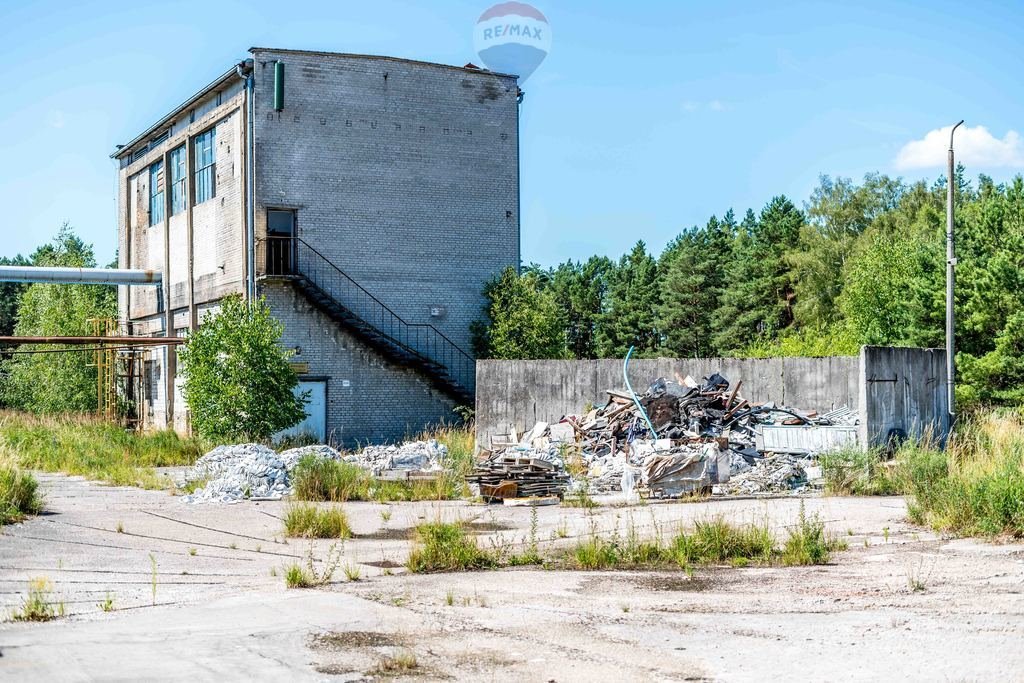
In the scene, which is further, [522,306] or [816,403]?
[522,306]

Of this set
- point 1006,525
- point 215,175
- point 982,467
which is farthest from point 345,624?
point 215,175

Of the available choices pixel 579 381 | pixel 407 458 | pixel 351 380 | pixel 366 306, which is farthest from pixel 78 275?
pixel 579 381

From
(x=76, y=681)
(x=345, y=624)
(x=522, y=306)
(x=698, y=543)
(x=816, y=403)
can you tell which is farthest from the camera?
(x=522, y=306)

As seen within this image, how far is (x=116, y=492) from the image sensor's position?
71.1 ft

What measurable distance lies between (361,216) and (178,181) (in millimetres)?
9114

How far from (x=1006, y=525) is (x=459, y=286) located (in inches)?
900

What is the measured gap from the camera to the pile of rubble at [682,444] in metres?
19.8

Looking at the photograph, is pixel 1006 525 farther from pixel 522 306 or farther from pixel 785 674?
pixel 522 306

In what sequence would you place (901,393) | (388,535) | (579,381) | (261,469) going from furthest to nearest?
(579,381)
(901,393)
(261,469)
(388,535)

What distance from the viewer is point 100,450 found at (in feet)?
91.9

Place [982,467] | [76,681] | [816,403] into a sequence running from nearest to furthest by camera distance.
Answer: [76,681], [982,467], [816,403]

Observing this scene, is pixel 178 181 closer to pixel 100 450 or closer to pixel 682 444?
pixel 100 450

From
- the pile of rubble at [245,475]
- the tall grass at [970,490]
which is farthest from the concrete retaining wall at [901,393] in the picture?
the pile of rubble at [245,475]

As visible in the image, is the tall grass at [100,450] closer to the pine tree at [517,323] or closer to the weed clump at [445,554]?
the pine tree at [517,323]
